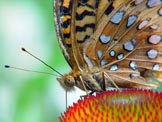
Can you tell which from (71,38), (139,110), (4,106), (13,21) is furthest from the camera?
(13,21)

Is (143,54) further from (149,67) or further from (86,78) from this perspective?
(86,78)

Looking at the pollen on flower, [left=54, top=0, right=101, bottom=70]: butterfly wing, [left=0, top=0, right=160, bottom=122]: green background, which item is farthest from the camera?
[left=0, top=0, right=160, bottom=122]: green background

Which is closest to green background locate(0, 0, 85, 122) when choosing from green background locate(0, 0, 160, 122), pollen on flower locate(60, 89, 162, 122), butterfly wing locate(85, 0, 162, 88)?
green background locate(0, 0, 160, 122)

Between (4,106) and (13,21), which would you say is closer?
(4,106)

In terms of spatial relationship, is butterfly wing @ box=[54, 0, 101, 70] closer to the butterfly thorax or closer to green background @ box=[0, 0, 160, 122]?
the butterfly thorax

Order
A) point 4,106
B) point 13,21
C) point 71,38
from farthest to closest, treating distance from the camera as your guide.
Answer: point 13,21
point 4,106
point 71,38

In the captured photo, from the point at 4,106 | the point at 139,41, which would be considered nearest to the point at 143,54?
the point at 139,41
